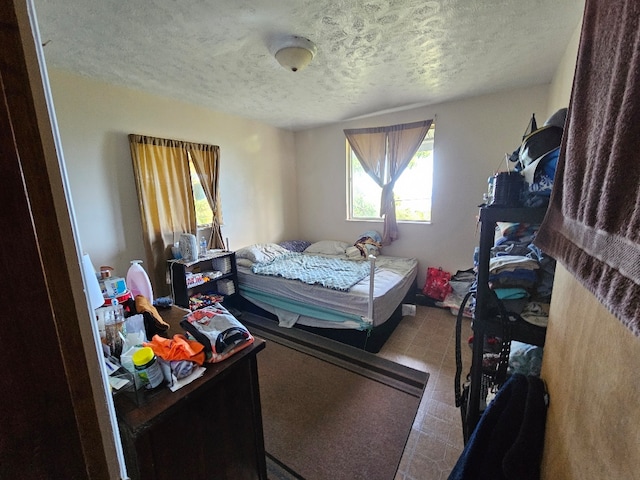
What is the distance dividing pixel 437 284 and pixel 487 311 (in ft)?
7.28

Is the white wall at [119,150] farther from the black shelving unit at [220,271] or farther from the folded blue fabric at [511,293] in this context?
the folded blue fabric at [511,293]

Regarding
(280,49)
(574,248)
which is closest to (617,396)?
(574,248)

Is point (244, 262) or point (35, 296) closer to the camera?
point (35, 296)

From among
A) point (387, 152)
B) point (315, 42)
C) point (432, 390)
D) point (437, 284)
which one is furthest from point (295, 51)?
point (437, 284)

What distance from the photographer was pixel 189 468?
0.90 metres

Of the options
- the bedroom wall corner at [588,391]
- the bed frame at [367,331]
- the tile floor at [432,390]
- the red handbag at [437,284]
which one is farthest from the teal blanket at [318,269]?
the bedroom wall corner at [588,391]

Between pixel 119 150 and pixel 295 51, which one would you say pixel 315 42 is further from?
pixel 119 150

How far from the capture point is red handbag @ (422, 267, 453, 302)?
3.18 m

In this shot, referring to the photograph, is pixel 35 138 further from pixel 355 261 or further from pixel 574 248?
pixel 355 261

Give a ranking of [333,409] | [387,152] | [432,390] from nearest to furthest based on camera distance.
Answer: [333,409] < [432,390] < [387,152]

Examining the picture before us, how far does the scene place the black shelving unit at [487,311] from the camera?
39.3 inches

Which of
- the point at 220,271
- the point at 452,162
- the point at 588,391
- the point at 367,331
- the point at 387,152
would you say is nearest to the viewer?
the point at 588,391

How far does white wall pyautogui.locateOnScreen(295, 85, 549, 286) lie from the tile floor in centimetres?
84

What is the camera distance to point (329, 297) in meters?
2.47
